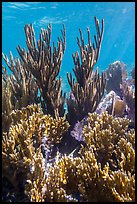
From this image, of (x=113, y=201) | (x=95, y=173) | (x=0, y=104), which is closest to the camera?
(x=113, y=201)

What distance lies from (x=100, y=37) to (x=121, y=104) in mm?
1645

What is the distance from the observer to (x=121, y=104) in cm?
536

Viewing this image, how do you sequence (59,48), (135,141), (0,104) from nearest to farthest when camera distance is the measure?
(135,141) → (0,104) → (59,48)

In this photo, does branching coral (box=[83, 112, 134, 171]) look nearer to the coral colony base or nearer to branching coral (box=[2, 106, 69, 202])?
the coral colony base

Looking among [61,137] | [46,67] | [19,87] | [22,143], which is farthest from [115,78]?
[22,143]

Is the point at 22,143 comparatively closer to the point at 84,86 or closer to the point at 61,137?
the point at 61,137

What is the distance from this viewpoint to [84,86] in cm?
478

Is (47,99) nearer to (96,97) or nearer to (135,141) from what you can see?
(96,97)

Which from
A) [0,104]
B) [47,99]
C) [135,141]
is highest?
[47,99]

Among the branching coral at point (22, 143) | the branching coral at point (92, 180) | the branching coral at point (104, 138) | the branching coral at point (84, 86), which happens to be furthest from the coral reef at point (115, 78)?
the branching coral at point (92, 180)

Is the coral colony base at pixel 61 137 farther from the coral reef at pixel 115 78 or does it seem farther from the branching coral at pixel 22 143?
the coral reef at pixel 115 78

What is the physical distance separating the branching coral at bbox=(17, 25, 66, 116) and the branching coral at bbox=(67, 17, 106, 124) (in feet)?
0.99

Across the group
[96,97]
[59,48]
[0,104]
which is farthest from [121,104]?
[0,104]

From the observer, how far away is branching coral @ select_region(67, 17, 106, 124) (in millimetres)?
4695
